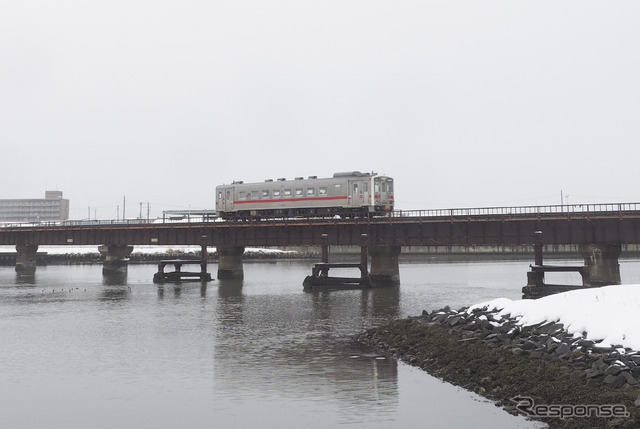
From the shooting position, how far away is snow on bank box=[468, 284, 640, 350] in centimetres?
1816

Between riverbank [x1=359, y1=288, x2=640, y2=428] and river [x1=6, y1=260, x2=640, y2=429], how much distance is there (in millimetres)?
822

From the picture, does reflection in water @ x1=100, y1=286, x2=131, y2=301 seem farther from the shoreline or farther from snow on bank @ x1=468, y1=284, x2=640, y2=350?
snow on bank @ x1=468, y1=284, x2=640, y2=350

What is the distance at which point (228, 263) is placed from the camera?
250 feet

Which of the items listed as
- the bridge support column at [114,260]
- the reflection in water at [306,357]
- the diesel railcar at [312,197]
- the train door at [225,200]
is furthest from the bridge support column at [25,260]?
the reflection in water at [306,357]

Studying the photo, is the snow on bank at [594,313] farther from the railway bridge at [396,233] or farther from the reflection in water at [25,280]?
the reflection in water at [25,280]

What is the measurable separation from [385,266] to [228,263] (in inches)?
830

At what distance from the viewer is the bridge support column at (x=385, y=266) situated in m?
63.8

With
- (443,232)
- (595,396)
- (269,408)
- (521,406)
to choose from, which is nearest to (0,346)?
(269,408)

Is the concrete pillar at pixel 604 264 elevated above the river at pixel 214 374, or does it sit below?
above

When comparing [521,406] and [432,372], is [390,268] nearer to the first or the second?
[432,372]

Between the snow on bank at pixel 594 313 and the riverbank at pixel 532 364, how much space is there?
0.20 m

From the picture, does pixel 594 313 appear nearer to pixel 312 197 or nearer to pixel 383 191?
pixel 383 191

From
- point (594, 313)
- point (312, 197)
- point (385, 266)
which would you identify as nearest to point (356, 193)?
point (312, 197)

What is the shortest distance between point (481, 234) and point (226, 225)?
2794 cm
